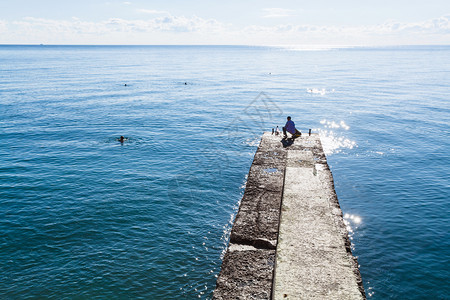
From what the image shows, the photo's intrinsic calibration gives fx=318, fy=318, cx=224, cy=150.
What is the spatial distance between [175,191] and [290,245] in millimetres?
13693

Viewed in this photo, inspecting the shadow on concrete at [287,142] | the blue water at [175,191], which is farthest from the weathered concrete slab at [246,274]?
the shadow on concrete at [287,142]

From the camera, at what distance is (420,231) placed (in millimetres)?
20844

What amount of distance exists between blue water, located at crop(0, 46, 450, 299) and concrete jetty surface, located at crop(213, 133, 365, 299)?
251 centimetres

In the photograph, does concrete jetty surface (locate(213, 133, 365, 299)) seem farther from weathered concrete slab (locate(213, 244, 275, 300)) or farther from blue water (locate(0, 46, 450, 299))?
blue water (locate(0, 46, 450, 299))

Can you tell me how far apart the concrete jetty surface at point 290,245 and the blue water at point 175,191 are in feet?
8.23

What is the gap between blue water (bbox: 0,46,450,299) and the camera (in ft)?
56.0

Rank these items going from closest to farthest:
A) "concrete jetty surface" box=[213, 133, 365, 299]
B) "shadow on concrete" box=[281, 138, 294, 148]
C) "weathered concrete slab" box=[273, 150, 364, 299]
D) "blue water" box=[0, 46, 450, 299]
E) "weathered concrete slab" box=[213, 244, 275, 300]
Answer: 1. "weathered concrete slab" box=[273, 150, 364, 299]
2. "concrete jetty surface" box=[213, 133, 365, 299]
3. "weathered concrete slab" box=[213, 244, 275, 300]
4. "blue water" box=[0, 46, 450, 299]
5. "shadow on concrete" box=[281, 138, 294, 148]

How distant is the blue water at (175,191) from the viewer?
1708 centimetres

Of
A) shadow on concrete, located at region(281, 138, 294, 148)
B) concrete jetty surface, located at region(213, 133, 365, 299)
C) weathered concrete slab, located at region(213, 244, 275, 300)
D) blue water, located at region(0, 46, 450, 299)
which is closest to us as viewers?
concrete jetty surface, located at region(213, 133, 365, 299)

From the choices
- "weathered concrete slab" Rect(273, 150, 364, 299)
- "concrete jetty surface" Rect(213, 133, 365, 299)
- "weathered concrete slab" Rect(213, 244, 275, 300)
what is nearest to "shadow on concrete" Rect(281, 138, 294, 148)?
"concrete jetty surface" Rect(213, 133, 365, 299)

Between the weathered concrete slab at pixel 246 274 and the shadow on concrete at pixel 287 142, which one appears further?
the shadow on concrete at pixel 287 142

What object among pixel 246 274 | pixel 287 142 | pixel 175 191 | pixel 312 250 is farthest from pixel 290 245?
pixel 287 142

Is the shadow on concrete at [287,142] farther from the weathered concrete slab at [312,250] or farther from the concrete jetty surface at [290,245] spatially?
the weathered concrete slab at [312,250]

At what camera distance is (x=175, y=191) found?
26.7m
